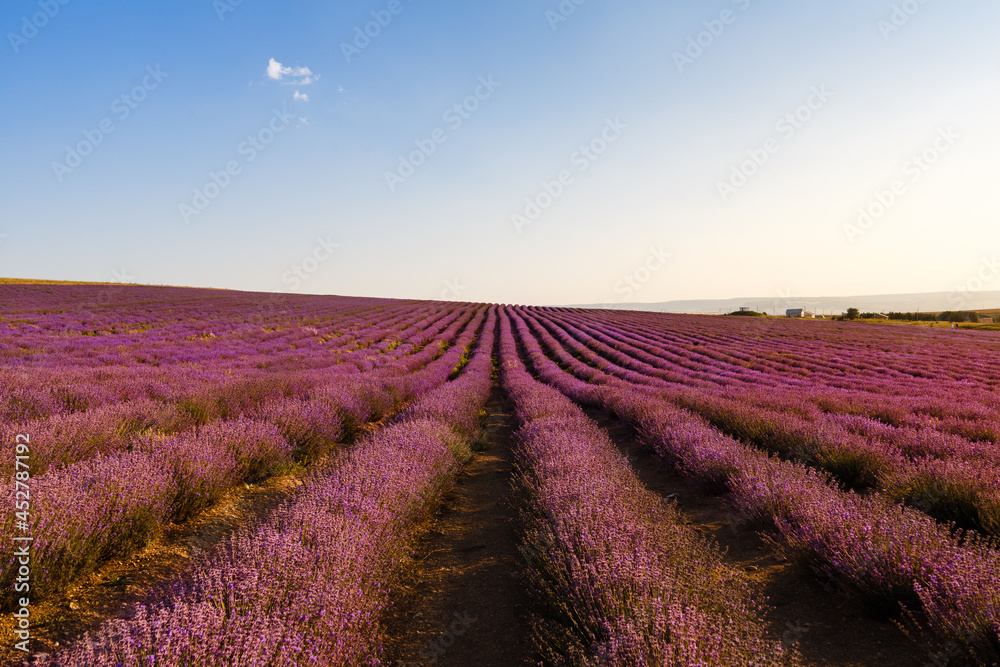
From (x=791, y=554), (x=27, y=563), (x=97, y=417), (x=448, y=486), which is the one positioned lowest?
(x=448, y=486)

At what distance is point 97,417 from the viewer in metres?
4.22

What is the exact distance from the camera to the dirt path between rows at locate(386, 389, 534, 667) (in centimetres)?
240

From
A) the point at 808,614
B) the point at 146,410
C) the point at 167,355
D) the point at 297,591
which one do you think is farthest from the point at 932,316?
the point at 167,355

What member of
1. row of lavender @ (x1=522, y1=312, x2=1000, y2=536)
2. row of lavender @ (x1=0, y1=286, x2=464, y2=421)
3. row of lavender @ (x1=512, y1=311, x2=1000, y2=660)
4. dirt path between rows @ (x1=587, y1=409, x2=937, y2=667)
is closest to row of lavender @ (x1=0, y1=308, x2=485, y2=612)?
row of lavender @ (x1=0, y1=286, x2=464, y2=421)

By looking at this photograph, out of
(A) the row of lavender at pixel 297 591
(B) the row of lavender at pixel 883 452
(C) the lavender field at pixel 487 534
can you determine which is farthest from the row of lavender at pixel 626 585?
(B) the row of lavender at pixel 883 452

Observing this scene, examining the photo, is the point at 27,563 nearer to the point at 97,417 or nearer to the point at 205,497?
the point at 205,497

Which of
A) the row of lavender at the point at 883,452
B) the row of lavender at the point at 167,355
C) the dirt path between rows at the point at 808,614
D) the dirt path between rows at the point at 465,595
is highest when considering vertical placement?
the row of lavender at the point at 167,355

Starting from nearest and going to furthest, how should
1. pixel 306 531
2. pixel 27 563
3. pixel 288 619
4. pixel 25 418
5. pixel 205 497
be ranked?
→ 1. pixel 288 619
2. pixel 27 563
3. pixel 306 531
4. pixel 205 497
5. pixel 25 418

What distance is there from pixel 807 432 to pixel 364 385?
6.80 metres

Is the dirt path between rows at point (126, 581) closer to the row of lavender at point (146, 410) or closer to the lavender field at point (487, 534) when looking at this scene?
the lavender field at point (487, 534)

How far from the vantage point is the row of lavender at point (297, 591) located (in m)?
1.58

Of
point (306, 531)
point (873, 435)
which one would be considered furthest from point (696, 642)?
point (873, 435)

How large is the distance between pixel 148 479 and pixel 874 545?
4783 mm

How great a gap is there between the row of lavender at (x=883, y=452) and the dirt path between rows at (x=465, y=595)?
3.16 metres
